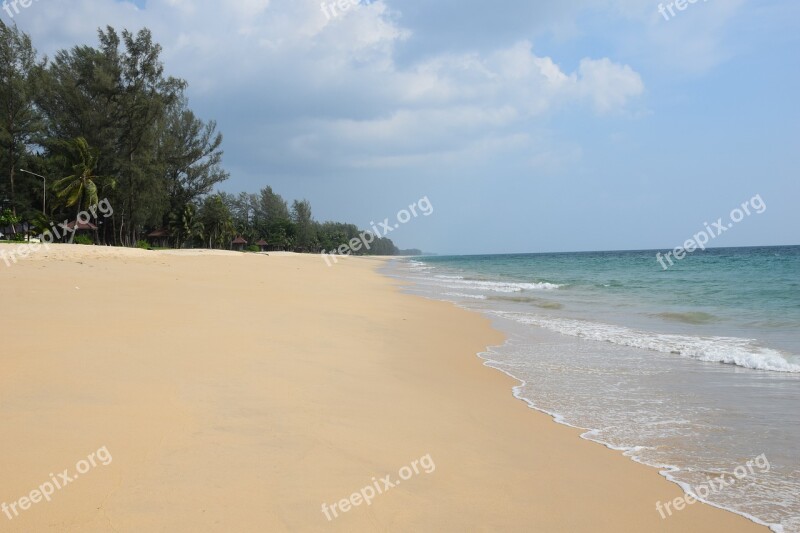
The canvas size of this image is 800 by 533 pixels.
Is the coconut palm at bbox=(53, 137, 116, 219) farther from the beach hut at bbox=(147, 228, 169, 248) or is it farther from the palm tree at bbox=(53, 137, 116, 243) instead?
the beach hut at bbox=(147, 228, 169, 248)

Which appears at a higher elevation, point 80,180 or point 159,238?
point 80,180

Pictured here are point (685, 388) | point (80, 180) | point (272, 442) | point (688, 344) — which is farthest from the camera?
point (80, 180)

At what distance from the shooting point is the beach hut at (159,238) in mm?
52562

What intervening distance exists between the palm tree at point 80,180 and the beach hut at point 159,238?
15.8 meters

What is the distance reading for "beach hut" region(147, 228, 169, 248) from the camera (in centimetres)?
5256

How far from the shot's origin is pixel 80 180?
35.0 metres

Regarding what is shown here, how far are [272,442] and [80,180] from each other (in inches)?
1541

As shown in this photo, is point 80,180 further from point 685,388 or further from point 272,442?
point 685,388

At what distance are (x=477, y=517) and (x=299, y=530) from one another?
42.9 inches

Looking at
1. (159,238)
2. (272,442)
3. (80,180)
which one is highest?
(80,180)

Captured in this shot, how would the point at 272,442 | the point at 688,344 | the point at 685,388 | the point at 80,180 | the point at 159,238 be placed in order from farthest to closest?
the point at 159,238, the point at 80,180, the point at 688,344, the point at 685,388, the point at 272,442

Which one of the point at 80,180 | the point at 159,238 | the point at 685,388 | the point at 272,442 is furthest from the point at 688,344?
the point at 159,238

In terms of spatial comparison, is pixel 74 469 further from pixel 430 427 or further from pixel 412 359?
pixel 412 359

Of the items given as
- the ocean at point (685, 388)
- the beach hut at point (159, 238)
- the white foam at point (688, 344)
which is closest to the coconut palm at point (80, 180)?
the beach hut at point (159, 238)
